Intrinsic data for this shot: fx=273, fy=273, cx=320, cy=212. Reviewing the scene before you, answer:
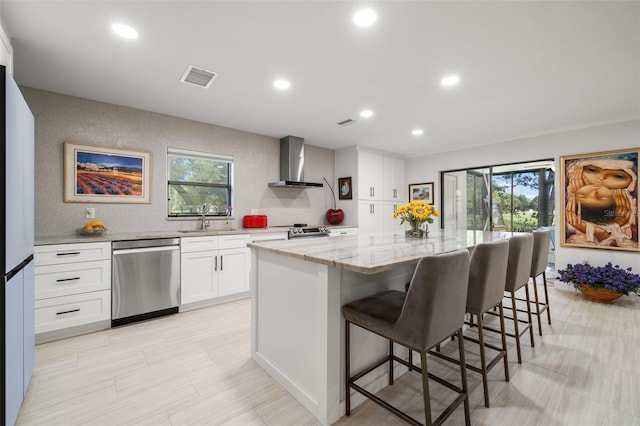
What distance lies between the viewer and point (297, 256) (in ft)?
5.29

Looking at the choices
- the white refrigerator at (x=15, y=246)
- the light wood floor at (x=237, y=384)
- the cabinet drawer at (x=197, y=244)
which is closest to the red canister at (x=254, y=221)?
the cabinet drawer at (x=197, y=244)

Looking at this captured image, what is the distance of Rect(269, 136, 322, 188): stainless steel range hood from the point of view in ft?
15.1

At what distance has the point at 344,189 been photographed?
5500mm

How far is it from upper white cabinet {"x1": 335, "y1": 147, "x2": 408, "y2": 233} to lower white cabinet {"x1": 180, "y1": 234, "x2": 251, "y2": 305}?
241 cm

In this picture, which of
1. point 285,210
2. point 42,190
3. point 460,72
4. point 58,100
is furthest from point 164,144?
point 460,72

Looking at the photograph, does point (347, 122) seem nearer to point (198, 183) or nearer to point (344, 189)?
point (344, 189)

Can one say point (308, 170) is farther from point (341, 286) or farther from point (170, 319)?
→ point (341, 286)

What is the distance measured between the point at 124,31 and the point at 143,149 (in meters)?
1.81

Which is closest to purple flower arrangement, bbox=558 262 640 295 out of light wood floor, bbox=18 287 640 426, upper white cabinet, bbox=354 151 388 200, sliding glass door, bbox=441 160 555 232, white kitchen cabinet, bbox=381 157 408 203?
light wood floor, bbox=18 287 640 426

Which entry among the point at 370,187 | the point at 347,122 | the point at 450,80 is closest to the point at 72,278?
the point at 347,122

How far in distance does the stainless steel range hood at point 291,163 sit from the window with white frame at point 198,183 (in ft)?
2.66

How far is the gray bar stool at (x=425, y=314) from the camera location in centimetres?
125

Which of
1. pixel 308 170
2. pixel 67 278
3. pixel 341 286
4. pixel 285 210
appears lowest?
pixel 67 278

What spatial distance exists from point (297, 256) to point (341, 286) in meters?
0.31
